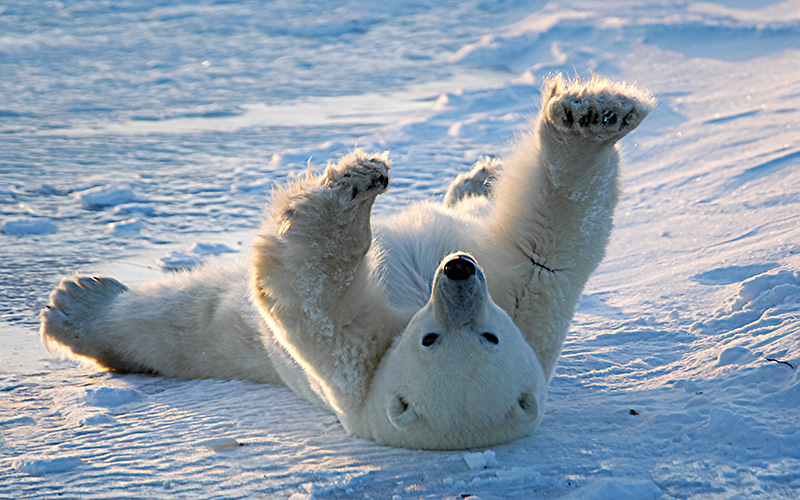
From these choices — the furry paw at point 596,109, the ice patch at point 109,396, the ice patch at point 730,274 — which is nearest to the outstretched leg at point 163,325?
the ice patch at point 109,396

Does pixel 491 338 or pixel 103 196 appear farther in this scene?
pixel 103 196

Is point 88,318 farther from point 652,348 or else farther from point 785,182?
point 785,182

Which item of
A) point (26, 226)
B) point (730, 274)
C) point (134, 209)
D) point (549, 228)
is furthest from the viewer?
point (134, 209)

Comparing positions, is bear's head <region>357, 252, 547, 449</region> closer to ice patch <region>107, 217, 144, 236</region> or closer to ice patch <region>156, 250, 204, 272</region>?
ice patch <region>156, 250, 204, 272</region>

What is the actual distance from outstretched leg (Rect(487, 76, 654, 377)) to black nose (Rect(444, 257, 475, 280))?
23.6 inches

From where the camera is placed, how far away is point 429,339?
7.00 feet

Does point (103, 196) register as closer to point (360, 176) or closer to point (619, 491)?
point (360, 176)

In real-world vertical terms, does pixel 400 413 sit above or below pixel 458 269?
below

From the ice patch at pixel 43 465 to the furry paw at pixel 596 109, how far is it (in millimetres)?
1825

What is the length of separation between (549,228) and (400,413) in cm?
89

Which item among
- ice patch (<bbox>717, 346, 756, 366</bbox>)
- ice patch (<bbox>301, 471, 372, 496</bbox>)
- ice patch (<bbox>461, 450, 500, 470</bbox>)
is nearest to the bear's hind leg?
ice patch (<bbox>301, 471, 372, 496</bbox>)

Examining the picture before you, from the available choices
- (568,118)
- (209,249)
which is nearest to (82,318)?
(209,249)

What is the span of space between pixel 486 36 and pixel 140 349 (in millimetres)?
9380

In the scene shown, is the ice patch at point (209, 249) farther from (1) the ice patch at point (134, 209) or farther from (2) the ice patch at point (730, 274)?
(2) the ice patch at point (730, 274)
